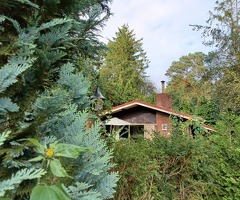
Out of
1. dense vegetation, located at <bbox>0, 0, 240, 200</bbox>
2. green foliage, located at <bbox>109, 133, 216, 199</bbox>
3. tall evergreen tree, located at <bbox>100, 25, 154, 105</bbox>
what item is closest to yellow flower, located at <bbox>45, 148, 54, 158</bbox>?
dense vegetation, located at <bbox>0, 0, 240, 200</bbox>

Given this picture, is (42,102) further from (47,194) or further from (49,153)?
(47,194)

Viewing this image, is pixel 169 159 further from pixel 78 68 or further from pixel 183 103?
pixel 183 103

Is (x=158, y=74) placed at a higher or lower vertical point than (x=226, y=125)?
higher

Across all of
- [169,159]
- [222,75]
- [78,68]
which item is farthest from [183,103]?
[78,68]

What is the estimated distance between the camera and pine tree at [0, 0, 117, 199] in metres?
0.96

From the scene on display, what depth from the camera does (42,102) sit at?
1.02m

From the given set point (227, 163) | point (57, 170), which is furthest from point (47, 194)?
point (227, 163)

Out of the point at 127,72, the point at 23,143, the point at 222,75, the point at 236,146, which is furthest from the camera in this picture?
the point at 127,72

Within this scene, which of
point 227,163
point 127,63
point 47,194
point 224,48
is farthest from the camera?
point 127,63

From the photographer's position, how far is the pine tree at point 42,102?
964 mm

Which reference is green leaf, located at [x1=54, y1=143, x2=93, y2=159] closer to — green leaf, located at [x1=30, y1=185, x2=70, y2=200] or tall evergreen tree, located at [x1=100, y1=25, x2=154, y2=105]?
green leaf, located at [x1=30, y1=185, x2=70, y2=200]

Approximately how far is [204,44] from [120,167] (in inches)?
421

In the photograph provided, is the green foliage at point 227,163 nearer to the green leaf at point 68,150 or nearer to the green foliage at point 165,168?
the green foliage at point 165,168

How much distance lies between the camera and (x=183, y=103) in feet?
55.8
